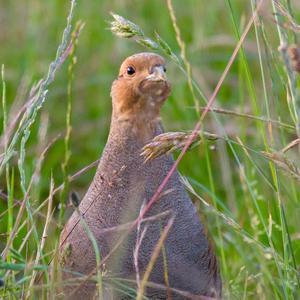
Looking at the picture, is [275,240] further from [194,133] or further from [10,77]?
[10,77]

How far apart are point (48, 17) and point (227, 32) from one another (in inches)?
44.0

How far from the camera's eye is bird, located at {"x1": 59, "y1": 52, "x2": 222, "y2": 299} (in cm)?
311

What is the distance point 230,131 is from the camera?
5.15m

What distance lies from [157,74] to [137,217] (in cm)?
56

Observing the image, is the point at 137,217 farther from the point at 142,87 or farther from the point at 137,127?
the point at 142,87

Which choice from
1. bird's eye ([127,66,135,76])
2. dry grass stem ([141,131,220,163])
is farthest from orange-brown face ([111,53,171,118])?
dry grass stem ([141,131,220,163])

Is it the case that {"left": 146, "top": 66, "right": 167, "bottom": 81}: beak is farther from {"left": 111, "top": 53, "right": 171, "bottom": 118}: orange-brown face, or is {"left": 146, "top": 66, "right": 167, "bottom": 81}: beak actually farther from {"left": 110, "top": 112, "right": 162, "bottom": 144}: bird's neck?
{"left": 110, "top": 112, "right": 162, "bottom": 144}: bird's neck

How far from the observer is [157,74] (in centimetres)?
340

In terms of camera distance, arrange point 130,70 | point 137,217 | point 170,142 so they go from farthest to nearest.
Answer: point 130,70
point 137,217
point 170,142

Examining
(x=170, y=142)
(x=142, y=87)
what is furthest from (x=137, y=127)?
(x=170, y=142)

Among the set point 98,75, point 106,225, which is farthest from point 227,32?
point 106,225

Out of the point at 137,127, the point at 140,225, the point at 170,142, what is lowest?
the point at 140,225

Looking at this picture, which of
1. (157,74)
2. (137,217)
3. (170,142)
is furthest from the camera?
(157,74)

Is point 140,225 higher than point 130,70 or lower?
lower
